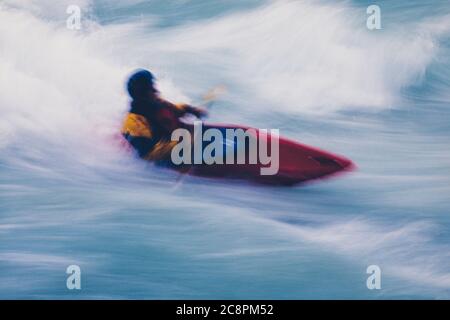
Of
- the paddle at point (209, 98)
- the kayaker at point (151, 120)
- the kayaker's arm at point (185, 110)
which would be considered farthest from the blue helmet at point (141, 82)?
the paddle at point (209, 98)

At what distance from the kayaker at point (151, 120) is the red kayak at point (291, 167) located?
0.41 feet

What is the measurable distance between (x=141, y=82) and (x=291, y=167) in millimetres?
720

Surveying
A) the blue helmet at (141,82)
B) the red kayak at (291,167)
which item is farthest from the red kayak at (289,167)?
the blue helmet at (141,82)

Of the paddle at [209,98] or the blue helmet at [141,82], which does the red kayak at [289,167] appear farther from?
the blue helmet at [141,82]

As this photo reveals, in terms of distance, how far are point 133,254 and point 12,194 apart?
566mm

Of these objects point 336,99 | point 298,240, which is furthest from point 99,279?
point 336,99

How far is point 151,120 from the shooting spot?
329cm

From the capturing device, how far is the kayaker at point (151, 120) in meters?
3.28

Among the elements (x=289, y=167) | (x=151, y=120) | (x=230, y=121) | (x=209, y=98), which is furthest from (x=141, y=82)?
(x=289, y=167)

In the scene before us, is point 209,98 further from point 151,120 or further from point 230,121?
point 151,120

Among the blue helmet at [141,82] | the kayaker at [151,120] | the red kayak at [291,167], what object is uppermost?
the blue helmet at [141,82]

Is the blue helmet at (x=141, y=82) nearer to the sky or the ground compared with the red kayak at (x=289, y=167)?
nearer to the sky

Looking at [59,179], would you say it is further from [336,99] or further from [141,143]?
[336,99]

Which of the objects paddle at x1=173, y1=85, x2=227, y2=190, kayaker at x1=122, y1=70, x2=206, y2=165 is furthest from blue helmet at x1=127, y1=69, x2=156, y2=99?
paddle at x1=173, y1=85, x2=227, y2=190
